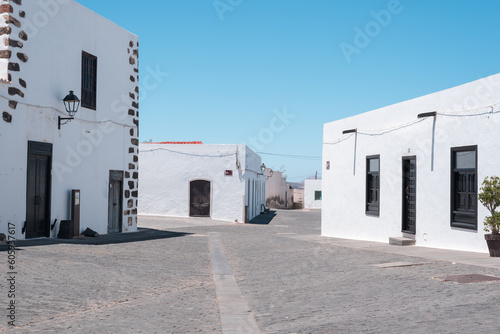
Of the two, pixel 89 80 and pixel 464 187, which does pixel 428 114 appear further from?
pixel 89 80

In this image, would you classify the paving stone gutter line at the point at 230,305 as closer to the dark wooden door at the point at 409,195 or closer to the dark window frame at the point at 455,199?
the dark window frame at the point at 455,199

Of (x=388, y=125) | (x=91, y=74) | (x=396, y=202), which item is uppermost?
(x=91, y=74)

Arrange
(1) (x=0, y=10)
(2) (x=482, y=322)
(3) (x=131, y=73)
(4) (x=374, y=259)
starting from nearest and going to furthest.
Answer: (2) (x=482, y=322) → (4) (x=374, y=259) → (1) (x=0, y=10) → (3) (x=131, y=73)

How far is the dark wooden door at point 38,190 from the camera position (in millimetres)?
12281

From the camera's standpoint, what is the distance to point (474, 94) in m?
11.4

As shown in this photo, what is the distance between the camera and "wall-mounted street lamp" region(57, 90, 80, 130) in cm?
1298

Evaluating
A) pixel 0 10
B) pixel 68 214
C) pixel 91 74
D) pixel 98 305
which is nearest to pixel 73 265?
pixel 98 305

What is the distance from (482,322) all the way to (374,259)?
18.2 ft

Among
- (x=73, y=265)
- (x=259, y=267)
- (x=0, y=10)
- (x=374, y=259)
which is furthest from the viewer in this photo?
(x=0, y=10)

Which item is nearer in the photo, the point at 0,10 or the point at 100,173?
the point at 0,10

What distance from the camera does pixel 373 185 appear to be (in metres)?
16.0

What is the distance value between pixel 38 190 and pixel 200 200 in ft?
50.1

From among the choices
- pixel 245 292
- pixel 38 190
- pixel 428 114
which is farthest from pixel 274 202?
pixel 245 292

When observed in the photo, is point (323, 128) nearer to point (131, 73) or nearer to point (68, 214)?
point (131, 73)
